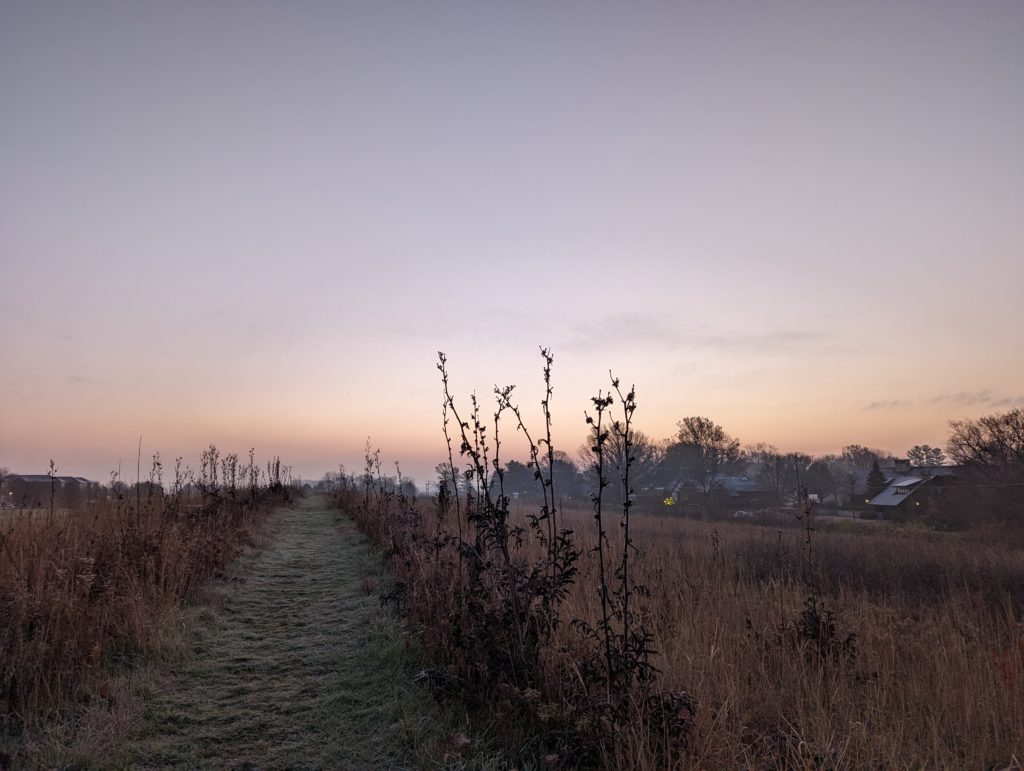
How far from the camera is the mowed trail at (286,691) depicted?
3148 millimetres

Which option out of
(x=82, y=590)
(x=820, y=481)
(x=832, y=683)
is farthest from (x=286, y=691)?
(x=820, y=481)

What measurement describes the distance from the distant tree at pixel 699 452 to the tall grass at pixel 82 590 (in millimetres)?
64348

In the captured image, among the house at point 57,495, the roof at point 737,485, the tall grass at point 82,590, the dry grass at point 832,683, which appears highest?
the house at point 57,495

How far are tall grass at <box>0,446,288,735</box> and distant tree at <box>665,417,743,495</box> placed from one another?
211 ft

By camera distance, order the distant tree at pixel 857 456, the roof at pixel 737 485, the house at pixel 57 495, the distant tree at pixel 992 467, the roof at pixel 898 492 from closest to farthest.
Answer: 1. the house at pixel 57 495
2. the distant tree at pixel 992 467
3. the roof at pixel 898 492
4. the roof at pixel 737 485
5. the distant tree at pixel 857 456

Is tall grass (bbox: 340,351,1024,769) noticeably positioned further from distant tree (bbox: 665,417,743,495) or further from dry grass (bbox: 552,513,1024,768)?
distant tree (bbox: 665,417,743,495)

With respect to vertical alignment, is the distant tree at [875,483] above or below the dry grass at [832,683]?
below

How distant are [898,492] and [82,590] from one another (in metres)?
53.2

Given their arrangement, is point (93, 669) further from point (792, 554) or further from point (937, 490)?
point (937, 490)

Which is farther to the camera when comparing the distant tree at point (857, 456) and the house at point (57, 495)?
the distant tree at point (857, 456)

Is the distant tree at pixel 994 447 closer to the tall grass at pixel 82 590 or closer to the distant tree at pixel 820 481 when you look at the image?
the distant tree at pixel 820 481

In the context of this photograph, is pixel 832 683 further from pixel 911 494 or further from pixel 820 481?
pixel 820 481

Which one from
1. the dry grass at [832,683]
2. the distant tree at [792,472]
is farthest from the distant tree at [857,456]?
the dry grass at [832,683]

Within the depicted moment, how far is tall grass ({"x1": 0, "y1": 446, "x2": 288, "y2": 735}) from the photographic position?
3.61 meters
